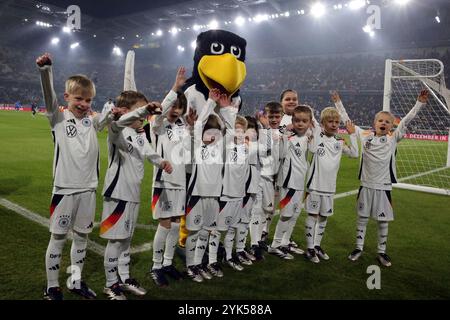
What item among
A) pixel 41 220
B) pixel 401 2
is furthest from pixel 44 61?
pixel 401 2

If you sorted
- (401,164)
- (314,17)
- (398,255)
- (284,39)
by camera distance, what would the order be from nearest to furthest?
(398,255) → (401,164) → (314,17) → (284,39)

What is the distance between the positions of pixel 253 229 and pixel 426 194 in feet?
19.0

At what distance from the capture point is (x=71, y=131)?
2977mm

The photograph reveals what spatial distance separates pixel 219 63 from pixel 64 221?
1943 mm

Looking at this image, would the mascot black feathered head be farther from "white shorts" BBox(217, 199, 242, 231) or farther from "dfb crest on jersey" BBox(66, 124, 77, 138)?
"dfb crest on jersey" BBox(66, 124, 77, 138)

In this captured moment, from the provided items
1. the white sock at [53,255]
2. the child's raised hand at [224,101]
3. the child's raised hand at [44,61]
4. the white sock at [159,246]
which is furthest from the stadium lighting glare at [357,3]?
the white sock at [53,255]

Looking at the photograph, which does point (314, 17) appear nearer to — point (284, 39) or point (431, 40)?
point (284, 39)

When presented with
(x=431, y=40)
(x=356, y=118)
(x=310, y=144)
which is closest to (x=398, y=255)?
(x=310, y=144)

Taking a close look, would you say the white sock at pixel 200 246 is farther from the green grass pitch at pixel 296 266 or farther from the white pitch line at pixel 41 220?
the white pitch line at pixel 41 220

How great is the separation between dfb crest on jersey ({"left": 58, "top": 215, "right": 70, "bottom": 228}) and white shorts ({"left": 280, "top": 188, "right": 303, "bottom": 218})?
2.35 m

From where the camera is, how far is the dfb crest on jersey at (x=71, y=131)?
9.74 ft

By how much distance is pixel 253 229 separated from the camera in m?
4.48

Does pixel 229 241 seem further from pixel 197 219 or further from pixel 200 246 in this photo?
pixel 197 219

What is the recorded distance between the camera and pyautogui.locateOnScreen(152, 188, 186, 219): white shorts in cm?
351
